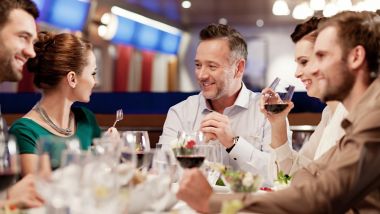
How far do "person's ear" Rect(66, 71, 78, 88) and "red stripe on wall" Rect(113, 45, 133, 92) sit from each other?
9.07m

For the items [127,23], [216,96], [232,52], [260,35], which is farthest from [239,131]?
[260,35]

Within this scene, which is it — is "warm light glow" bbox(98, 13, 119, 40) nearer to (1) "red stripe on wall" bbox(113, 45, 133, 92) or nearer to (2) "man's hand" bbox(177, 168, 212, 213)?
(1) "red stripe on wall" bbox(113, 45, 133, 92)

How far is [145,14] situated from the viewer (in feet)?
41.0

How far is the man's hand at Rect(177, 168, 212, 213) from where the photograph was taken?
192cm

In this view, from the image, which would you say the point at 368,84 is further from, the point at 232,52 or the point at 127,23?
the point at 127,23

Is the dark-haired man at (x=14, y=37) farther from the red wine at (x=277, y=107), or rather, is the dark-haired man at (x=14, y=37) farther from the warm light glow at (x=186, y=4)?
the warm light glow at (x=186, y=4)

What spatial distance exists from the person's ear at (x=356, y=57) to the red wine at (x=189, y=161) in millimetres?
673

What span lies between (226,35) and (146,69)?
398 inches

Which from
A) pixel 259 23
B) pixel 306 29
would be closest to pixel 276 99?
pixel 306 29

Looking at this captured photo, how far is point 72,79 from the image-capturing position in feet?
10.9

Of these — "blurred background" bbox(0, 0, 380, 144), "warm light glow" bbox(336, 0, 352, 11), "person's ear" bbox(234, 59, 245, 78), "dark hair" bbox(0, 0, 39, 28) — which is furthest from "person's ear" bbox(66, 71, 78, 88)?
"warm light glow" bbox(336, 0, 352, 11)

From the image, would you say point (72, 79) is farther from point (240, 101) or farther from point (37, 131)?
point (240, 101)

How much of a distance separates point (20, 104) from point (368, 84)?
386 centimetres

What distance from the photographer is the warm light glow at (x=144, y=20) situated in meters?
11.2
